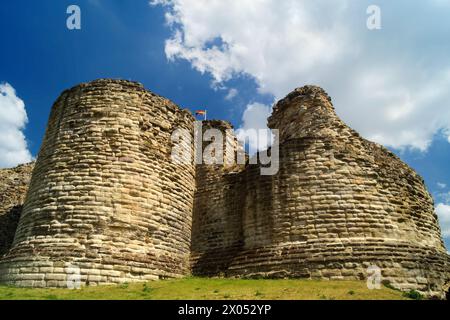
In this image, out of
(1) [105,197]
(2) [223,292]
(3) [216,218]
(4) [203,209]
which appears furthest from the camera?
(4) [203,209]

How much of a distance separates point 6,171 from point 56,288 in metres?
14.2

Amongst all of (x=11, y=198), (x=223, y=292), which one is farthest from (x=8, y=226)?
(x=223, y=292)

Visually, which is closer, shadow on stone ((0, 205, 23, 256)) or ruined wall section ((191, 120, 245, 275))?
ruined wall section ((191, 120, 245, 275))

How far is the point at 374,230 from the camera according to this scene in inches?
479

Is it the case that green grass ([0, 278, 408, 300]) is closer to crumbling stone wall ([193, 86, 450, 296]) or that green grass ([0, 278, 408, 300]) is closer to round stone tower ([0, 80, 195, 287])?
round stone tower ([0, 80, 195, 287])

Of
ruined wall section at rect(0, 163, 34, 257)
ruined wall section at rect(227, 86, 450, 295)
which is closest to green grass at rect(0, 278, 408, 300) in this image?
ruined wall section at rect(227, 86, 450, 295)

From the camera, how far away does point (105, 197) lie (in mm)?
12336

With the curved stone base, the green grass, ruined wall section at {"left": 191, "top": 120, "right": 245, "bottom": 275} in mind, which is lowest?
the green grass

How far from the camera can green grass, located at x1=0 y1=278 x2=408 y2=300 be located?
9055 millimetres

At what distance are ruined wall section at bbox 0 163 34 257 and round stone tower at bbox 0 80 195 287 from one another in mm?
7285

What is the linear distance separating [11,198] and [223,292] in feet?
52.5

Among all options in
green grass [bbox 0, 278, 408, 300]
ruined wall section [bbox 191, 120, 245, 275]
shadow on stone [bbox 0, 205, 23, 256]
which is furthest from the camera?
shadow on stone [bbox 0, 205, 23, 256]

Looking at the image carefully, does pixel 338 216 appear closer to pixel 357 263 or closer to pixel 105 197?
pixel 357 263
